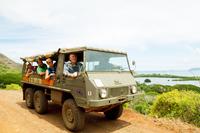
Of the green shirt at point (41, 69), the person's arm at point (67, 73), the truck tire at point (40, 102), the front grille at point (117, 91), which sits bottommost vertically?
the truck tire at point (40, 102)

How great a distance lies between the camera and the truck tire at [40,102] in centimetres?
981

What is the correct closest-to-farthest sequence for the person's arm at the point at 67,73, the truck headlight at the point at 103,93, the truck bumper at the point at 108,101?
1. the truck bumper at the point at 108,101
2. the truck headlight at the point at 103,93
3. the person's arm at the point at 67,73

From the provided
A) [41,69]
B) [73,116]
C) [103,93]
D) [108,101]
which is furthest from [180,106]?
[41,69]

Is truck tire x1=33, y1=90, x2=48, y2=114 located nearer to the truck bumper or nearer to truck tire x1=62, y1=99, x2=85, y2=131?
truck tire x1=62, y1=99, x2=85, y2=131

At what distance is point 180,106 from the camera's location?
10344mm

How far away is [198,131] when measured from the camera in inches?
332

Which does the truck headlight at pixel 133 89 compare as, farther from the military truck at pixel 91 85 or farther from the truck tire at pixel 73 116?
the truck tire at pixel 73 116

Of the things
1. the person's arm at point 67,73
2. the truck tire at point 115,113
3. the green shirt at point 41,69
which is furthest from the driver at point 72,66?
the truck tire at point 115,113

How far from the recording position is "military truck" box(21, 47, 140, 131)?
724cm

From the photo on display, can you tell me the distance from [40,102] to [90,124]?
2354 millimetres

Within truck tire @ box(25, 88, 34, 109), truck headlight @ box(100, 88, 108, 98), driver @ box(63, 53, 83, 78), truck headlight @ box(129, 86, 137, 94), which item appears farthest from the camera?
truck tire @ box(25, 88, 34, 109)

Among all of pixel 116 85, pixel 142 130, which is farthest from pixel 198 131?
pixel 116 85

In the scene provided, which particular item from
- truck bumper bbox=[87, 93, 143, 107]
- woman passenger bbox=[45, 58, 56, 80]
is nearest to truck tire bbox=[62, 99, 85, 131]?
truck bumper bbox=[87, 93, 143, 107]

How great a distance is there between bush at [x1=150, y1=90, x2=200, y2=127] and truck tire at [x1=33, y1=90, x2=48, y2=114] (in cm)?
489
